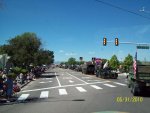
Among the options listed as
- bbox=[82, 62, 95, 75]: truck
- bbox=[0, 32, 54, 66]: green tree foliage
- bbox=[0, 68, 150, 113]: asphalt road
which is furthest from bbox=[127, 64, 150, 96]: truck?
bbox=[82, 62, 95, 75]: truck

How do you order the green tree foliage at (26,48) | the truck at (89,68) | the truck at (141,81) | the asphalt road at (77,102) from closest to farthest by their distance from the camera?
1. the asphalt road at (77,102)
2. the truck at (141,81)
3. the green tree foliage at (26,48)
4. the truck at (89,68)

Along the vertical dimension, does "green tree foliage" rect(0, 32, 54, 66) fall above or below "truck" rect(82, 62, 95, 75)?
above

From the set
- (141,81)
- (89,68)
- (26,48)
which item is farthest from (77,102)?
(89,68)

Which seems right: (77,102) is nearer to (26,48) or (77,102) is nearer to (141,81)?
(141,81)

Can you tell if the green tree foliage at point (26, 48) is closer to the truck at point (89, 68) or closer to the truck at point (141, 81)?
the truck at point (89, 68)

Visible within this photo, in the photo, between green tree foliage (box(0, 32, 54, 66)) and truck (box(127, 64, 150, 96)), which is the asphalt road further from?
green tree foliage (box(0, 32, 54, 66))

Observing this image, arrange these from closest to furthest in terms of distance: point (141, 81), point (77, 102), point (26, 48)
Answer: point (77, 102), point (141, 81), point (26, 48)

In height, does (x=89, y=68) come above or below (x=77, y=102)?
above

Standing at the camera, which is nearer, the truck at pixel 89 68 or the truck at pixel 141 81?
the truck at pixel 141 81

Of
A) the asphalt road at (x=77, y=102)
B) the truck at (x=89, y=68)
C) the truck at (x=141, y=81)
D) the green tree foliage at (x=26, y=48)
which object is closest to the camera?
the asphalt road at (x=77, y=102)

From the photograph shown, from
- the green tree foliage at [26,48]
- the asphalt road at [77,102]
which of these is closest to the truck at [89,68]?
the green tree foliage at [26,48]

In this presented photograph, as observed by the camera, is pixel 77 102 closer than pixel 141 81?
Yes

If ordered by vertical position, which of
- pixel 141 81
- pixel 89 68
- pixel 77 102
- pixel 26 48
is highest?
pixel 26 48

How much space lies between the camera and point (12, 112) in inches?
548
